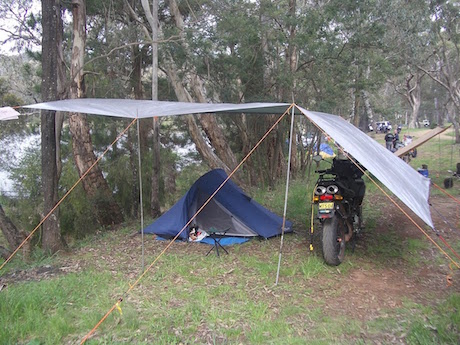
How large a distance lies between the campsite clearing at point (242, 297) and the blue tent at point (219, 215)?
0.32m

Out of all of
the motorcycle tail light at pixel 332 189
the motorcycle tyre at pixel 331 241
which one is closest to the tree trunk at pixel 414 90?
the motorcycle tail light at pixel 332 189

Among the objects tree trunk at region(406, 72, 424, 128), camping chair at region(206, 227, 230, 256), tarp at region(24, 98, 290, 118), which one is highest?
tree trunk at region(406, 72, 424, 128)

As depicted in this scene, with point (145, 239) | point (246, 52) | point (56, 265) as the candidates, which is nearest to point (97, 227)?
point (145, 239)

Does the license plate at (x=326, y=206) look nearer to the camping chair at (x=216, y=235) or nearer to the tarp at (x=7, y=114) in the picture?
the camping chair at (x=216, y=235)

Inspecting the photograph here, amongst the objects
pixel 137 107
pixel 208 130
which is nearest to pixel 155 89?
pixel 137 107

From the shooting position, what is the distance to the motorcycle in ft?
13.8

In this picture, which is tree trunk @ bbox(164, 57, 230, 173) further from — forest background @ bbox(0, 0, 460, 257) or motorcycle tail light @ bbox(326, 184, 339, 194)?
motorcycle tail light @ bbox(326, 184, 339, 194)

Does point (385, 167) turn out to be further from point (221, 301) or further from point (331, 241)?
point (221, 301)

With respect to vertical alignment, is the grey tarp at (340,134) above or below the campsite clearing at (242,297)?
above

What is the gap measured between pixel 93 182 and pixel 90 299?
5.15m

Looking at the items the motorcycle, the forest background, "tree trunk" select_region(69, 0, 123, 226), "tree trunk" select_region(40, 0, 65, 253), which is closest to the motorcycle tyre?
the motorcycle

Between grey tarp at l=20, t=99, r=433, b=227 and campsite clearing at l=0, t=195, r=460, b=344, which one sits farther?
grey tarp at l=20, t=99, r=433, b=227

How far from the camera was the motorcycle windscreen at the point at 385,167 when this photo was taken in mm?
3484

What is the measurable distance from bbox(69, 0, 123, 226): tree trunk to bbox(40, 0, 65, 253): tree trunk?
6.06ft
